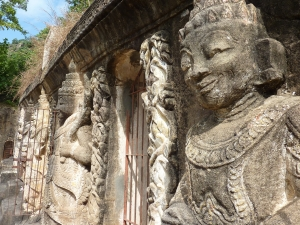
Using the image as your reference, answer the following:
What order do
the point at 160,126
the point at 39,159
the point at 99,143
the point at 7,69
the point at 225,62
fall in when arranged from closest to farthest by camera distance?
the point at 225,62 < the point at 160,126 < the point at 99,143 < the point at 39,159 < the point at 7,69

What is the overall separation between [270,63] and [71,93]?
313 cm


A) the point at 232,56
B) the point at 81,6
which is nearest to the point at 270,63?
the point at 232,56

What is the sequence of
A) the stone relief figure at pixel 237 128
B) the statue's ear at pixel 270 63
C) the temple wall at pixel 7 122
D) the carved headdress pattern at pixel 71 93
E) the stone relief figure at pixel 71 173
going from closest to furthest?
the stone relief figure at pixel 237 128, the statue's ear at pixel 270 63, the stone relief figure at pixel 71 173, the carved headdress pattern at pixel 71 93, the temple wall at pixel 7 122

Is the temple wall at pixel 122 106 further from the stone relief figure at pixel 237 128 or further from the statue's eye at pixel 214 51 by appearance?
the statue's eye at pixel 214 51

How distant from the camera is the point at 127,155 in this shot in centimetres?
339

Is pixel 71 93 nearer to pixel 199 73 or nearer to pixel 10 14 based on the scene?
pixel 199 73

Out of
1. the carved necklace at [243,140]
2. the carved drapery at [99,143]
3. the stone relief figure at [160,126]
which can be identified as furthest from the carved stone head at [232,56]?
the carved drapery at [99,143]

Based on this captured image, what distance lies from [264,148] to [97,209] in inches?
90.7

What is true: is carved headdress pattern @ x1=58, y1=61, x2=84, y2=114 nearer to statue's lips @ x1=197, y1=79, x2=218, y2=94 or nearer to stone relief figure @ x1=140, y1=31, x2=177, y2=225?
stone relief figure @ x1=140, y1=31, x2=177, y2=225

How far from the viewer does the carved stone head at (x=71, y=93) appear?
4094 millimetres

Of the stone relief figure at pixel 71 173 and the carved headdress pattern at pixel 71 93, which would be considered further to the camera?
the carved headdress pattern at pixel 71 93

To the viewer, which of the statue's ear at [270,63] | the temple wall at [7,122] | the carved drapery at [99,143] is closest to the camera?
the statue's ear at [270,63]

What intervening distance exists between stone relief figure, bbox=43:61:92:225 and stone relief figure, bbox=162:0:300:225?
82.4 inches

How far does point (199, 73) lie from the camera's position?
1.48 metres
